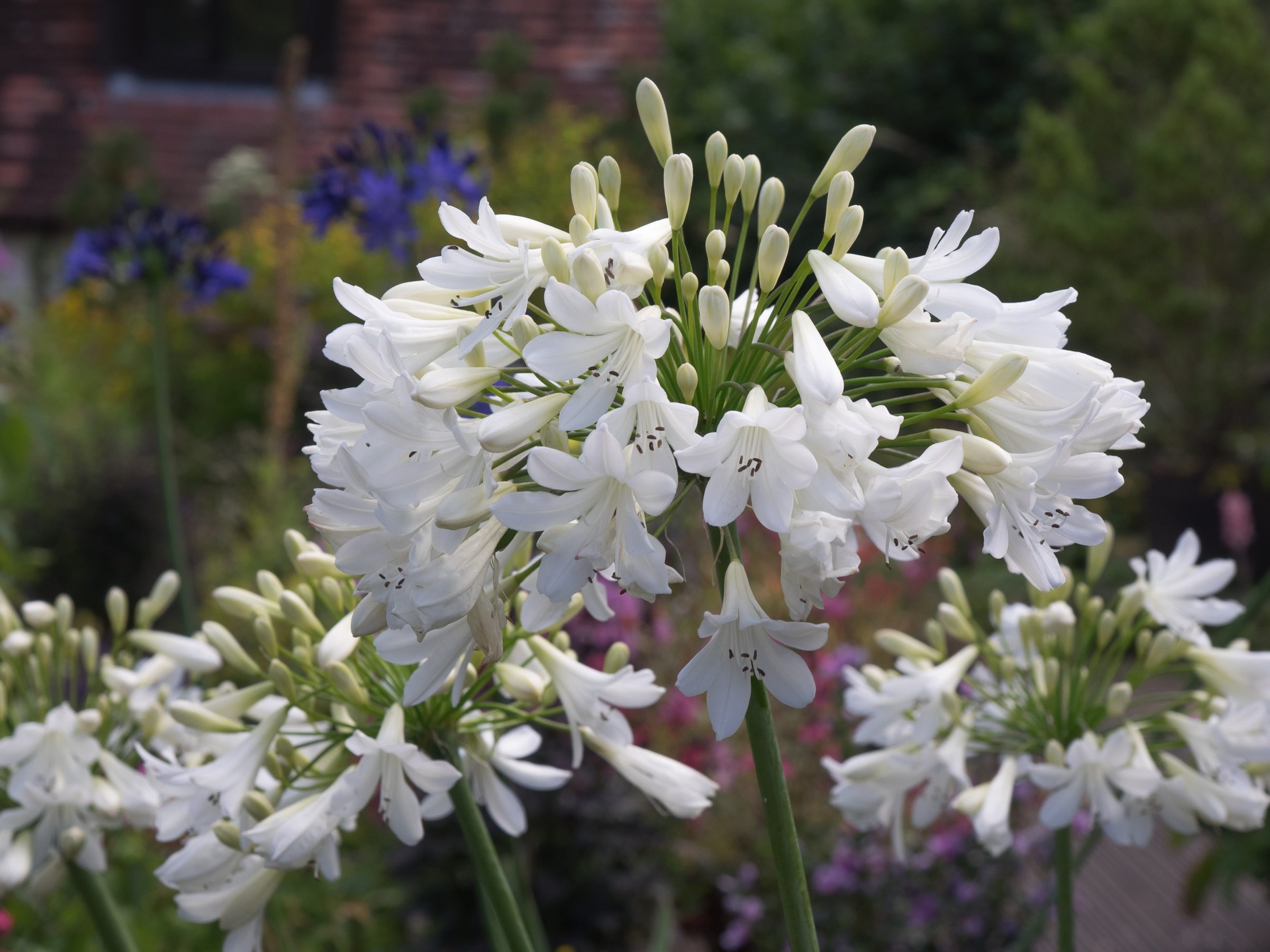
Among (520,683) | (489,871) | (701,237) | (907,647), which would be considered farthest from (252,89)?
(489,871)

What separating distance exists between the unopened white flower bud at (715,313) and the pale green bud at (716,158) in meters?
0.20

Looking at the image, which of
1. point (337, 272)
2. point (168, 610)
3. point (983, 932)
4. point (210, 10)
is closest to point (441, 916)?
point (983, 932)

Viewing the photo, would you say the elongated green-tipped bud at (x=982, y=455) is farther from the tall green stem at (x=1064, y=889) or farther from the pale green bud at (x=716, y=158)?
the tall green stem at (x=1064, y=889)

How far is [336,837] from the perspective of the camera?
1557mm

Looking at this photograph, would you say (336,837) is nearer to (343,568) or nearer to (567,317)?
(343,568)

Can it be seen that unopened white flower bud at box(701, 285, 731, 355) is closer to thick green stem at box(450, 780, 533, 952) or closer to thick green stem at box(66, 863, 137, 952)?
thick green stem at box(450, 780, 533, 952)

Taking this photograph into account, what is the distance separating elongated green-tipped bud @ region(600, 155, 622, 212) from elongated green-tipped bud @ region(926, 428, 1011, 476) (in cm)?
49

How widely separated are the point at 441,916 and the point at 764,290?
10.9ft

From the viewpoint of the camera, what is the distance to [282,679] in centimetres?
151

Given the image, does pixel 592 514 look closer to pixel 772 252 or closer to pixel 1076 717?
pixel 772 252

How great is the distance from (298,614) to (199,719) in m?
0.21

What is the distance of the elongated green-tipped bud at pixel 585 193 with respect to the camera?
50.6 inches

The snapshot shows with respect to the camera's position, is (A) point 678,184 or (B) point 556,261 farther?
(A) point 678,184

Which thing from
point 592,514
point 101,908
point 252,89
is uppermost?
point 592,514
